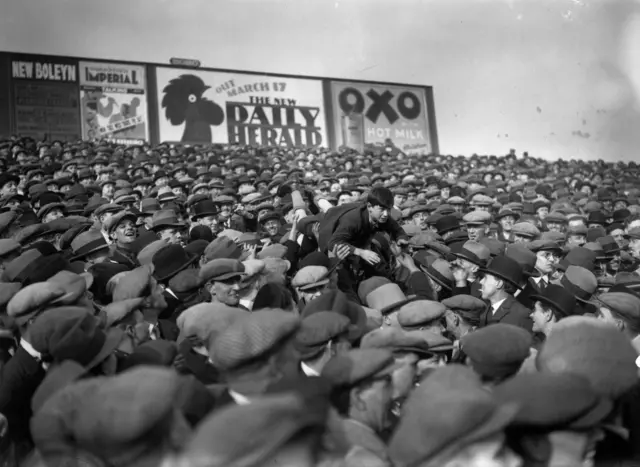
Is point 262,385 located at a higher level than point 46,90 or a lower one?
lower

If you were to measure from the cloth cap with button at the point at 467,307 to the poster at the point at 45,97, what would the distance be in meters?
23.3

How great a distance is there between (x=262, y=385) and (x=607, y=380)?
1.38m

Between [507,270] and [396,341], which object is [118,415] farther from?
[507,270]

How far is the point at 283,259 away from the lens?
21.8ft

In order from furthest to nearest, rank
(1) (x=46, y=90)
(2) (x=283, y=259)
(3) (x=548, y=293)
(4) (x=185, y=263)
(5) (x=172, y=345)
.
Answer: (1) (x=46, y=90) < (2) (x=283, y=259) < (4) (x=185, y=263) < (3) (x=548, y=293) < (5) (x=172, y=345)

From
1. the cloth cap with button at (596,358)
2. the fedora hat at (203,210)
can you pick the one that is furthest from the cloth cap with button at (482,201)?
the cloth cap with button at (596,358)

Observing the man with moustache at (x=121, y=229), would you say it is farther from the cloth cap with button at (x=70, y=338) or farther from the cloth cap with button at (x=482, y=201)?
the cloth cap with button at (x=482, y=201)

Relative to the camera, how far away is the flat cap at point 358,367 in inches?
112

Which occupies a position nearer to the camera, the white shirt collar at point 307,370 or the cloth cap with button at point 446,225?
the white shirt collar at point 307,370

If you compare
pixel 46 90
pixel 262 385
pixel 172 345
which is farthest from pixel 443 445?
pixel 46 90

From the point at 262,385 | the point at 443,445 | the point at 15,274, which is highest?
the point at 15,274

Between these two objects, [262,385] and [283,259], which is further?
[283,259]

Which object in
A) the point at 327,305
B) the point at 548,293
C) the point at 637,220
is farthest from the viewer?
the point at 637,220

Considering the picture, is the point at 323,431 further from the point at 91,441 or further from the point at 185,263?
the point at 185,263
